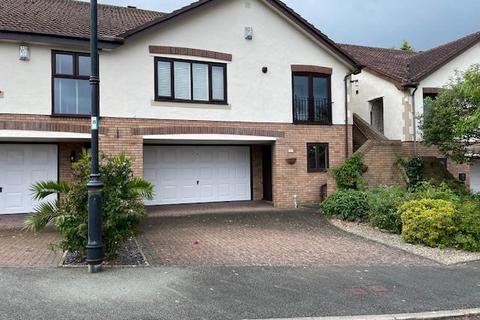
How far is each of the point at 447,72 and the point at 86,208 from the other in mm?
16985

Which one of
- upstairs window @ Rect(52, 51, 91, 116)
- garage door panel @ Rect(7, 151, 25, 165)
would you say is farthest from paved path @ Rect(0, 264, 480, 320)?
garage door panel @ Rect(7, 151, 25, 165)

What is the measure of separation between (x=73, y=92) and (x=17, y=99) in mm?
1503

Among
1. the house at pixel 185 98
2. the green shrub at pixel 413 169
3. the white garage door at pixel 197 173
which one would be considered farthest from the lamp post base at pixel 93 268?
the green shrub at pixel 413 169

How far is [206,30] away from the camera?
14.9m

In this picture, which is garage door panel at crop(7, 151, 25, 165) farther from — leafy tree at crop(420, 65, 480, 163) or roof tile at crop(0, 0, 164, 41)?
leafy tree at crop(420, 65, 480, 163)

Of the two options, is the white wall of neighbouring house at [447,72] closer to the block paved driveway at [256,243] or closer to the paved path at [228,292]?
the block paved driveway at [256,243]

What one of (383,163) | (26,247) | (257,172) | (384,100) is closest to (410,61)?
(384,100)

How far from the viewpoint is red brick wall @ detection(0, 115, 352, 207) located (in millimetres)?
13250

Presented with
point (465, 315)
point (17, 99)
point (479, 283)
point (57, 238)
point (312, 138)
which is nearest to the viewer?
point (465, 315)

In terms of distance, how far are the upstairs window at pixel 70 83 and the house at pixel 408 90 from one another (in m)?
10.2

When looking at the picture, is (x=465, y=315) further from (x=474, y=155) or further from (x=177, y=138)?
(x=474, y=155)

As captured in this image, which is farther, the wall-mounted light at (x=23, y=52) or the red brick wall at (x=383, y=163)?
the red brick wall at (x=383, y=163)

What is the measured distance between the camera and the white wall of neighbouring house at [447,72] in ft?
60.9

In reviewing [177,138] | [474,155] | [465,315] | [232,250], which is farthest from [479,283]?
[474,155]
